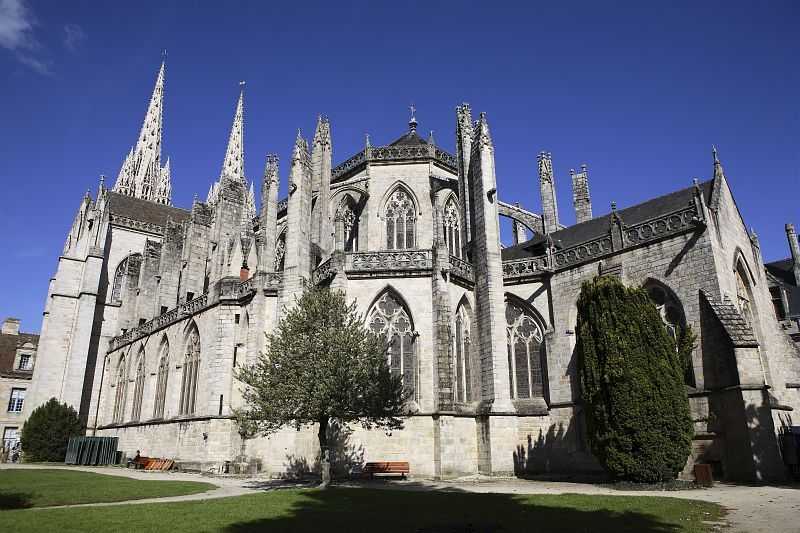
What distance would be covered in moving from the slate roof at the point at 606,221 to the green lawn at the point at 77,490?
Result: 1700 centimetres

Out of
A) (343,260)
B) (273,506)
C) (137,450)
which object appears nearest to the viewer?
(273,506)

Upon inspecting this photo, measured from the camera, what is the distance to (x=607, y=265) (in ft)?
65.5

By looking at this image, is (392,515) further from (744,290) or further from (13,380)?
(13,380)

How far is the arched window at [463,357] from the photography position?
2011cm

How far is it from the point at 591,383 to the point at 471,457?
5.62 meters

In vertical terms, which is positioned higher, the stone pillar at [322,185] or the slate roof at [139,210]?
the slate roof at [139,210]

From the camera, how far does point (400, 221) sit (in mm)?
28219

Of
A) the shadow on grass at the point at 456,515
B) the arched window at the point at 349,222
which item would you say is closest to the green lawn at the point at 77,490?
the shadow on grass at the point at 456,515

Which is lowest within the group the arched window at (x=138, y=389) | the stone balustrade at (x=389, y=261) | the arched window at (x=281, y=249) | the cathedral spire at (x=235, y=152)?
the arched window at (x=138, y=389)

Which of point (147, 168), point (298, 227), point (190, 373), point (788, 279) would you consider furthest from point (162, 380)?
point (147, 168)

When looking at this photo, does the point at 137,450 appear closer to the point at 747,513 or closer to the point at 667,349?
the point at 667,349

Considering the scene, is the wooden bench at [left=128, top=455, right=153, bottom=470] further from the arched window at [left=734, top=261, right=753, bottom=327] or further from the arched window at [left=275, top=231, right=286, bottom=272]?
the arched window at [left=734, top=261, right=753, bottom=327]

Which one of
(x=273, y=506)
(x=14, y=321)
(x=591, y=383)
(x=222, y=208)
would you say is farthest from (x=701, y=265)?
(x=14, y=321)

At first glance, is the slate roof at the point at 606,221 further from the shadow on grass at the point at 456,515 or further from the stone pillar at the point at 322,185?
the shadow on grass at the point at 456,515
